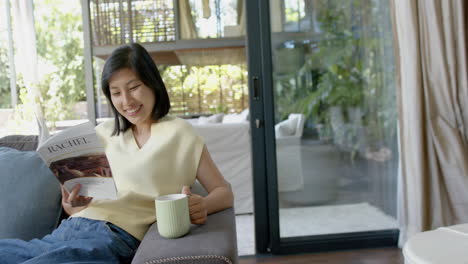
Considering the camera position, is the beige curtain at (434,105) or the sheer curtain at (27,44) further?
the sheer curtain at (27,44)

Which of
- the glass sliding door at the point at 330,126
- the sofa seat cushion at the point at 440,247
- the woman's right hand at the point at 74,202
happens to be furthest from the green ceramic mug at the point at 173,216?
the glass sliding door at the point at 330,126

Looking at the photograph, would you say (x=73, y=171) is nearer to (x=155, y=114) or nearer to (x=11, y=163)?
(x=155, y=114)

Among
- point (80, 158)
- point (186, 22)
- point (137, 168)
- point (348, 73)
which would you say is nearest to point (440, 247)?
A: point (137, 168)

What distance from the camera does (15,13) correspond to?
4.27m

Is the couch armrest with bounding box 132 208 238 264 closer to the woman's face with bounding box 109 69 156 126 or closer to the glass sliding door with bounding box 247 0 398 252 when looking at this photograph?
the woman's face with bounding box 109 69 156 126

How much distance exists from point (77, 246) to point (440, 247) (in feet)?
3.18

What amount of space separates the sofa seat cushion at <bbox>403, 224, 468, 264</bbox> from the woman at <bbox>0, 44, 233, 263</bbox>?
1.89ft

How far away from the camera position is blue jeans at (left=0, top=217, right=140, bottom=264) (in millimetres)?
1167

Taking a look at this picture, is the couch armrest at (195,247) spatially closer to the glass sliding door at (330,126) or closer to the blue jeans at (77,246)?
the blue jeans at (77,246)

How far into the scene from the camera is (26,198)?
60.9 inches

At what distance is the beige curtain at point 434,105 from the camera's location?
2.32 meters

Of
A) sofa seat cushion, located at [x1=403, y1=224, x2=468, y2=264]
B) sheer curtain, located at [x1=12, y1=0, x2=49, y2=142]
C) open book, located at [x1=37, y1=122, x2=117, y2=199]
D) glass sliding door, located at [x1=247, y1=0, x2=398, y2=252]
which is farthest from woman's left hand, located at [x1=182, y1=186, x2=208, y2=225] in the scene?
sheer curtain, located at [x1=12, y1=0, x2=49, y2=142]

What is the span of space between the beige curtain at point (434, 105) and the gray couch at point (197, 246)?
148 centimetres

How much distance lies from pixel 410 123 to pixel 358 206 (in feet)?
2.04
